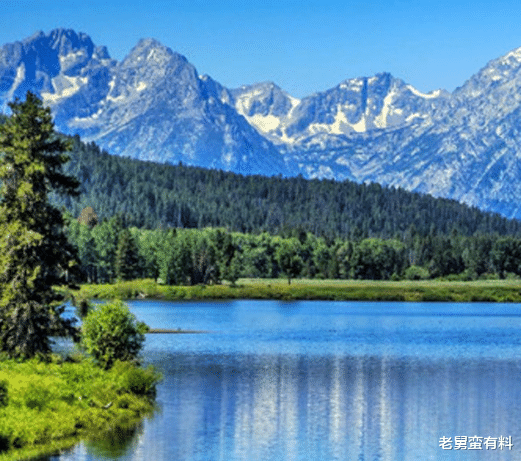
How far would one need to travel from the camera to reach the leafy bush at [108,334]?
60281 millimetres

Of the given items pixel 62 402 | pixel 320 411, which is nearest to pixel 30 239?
pixel 62 402

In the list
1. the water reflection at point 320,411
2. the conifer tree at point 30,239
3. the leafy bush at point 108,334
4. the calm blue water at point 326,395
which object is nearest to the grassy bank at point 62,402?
the leafy bush at point 108,334

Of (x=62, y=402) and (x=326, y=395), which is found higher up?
(x=62, y=402)

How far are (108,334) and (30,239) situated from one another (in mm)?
7177

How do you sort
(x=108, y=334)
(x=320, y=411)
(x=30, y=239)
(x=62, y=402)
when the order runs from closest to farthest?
(x=62, y=402) < (x=30, y=239) < (x=320, y=411) < (x=108, y=334)

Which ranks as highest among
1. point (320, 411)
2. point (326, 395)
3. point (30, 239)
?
point (30, 239)

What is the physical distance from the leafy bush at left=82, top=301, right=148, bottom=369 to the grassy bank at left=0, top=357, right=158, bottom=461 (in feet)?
3.87

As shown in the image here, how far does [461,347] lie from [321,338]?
15.9 m

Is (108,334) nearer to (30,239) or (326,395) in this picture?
(30,239)

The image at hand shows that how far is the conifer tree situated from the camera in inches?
2269

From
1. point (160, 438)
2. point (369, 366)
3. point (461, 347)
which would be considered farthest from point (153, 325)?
point (160, 438)

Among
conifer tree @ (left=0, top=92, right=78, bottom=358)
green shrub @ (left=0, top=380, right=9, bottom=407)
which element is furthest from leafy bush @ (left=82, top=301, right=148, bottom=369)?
green shrub @ (left=0, top=380, right=9, bottom=407)

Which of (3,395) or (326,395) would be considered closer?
(3,395)

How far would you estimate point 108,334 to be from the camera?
60594mm
